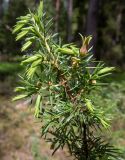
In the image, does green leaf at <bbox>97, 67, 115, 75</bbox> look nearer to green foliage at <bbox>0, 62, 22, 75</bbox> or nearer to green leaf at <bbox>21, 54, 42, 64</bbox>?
green leaf at <bbox>21, 54, 42, 64</bbox>

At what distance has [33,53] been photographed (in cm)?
145

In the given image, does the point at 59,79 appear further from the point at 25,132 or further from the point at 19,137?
the point at 25,132

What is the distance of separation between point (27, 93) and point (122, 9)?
102ft

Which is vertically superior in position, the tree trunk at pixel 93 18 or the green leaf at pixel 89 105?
the tree trunk at pixel 93 18

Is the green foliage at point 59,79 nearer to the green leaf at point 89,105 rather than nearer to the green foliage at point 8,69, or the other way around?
the green leaf at point 89,105

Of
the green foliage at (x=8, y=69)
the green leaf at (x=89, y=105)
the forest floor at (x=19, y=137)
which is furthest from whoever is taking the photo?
the green foliage at (x=8, y=69)

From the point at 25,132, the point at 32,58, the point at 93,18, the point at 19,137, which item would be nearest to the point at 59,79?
the point at 32,58

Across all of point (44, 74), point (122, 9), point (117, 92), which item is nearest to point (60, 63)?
point (44, 74)

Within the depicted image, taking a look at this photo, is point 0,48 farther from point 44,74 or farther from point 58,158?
point 44,74

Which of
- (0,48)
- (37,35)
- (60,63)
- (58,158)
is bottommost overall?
(58,158)

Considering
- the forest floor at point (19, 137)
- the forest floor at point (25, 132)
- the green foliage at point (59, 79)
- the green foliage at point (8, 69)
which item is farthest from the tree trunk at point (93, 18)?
the green foliage at point (59, 79)

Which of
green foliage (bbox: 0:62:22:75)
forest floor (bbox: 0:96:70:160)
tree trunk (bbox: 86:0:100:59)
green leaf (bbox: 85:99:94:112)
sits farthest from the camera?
green foliage (bbox: 0:62:22:75)

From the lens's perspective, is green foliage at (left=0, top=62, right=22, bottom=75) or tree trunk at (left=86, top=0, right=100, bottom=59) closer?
tree trunk at (left=86, top=0, right=100, bottom=59)

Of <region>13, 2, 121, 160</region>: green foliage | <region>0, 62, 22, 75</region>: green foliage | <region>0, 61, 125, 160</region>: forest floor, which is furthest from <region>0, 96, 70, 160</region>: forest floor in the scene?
<region>0, 62, 22, 75</region>: green foliage
